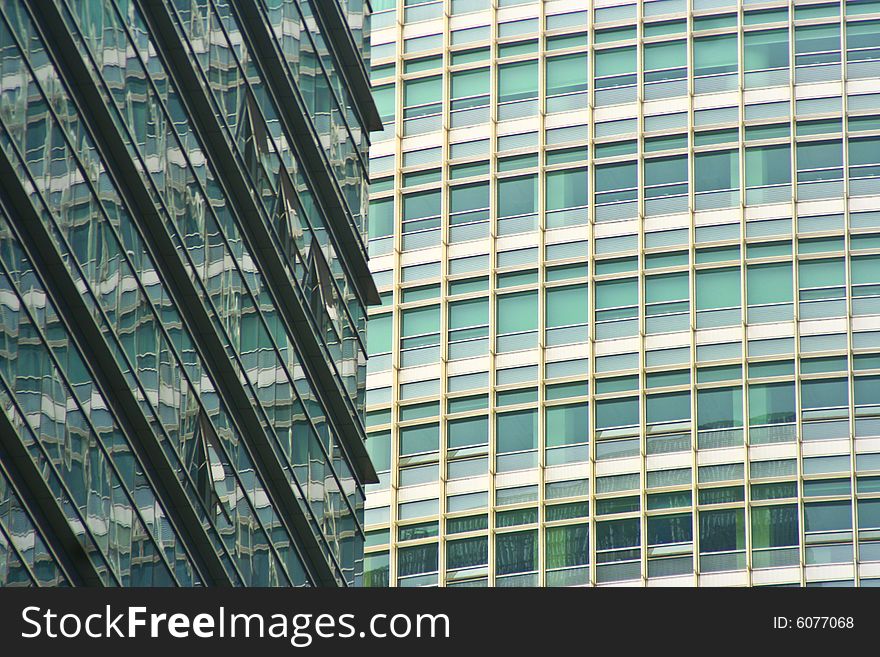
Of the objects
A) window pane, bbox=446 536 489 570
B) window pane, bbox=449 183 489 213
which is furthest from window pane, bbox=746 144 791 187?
window pane, bbox=446 536 489 570

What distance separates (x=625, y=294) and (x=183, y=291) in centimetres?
4686

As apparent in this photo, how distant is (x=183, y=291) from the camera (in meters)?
37.9

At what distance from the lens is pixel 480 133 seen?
86062mm

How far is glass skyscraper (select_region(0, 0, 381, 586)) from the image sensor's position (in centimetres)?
3172

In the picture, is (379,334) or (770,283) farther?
(379,334)

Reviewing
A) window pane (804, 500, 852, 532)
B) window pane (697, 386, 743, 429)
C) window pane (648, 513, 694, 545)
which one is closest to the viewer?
window pane (804, 500, 852, 532)

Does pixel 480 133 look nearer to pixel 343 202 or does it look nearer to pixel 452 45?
pixel 452 45

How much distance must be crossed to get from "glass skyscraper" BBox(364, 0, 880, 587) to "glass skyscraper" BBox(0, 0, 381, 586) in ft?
107

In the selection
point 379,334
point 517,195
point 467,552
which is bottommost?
point 467,552

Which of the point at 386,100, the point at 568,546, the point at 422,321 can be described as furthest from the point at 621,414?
the point at 386,100

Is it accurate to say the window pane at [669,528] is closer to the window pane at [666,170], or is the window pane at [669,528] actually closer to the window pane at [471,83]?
the window pane at [666,170]

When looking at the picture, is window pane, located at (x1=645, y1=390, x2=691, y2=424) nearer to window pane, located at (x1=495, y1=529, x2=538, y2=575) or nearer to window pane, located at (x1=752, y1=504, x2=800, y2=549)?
window pane, located at (x1=752, y1=504, x2=800, y2=549)

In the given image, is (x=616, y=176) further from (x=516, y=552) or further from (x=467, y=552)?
(x=467, y=552)
